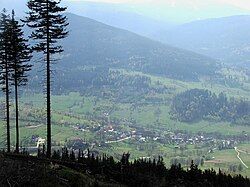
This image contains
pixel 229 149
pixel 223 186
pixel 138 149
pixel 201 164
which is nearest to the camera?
pixel 223 186

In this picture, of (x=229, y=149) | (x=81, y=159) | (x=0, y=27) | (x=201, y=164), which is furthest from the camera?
(x=229, y=149)

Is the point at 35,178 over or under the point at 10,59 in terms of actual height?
under

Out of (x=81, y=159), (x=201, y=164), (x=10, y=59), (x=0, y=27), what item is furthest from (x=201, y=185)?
(x=201, y=164)

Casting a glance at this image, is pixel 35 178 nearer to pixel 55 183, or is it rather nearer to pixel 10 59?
pixel 55 183

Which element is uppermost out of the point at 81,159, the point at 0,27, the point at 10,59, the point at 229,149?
the point at 0,27

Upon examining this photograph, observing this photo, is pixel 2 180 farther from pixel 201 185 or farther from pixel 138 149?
pixel 138 149

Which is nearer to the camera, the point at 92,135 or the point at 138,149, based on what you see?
the point at 138,149

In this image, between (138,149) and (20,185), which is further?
(138,149)

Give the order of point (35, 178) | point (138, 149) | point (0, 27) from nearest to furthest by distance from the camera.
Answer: point (35, 178), point (0, 27), point (138, 149)

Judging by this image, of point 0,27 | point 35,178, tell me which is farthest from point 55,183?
point 0,27
